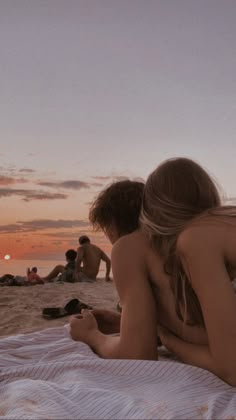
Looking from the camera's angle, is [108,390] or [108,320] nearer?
[108,390]

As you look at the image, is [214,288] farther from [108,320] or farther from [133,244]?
[108,320]

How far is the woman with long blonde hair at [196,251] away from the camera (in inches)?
75.5

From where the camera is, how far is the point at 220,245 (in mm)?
1957

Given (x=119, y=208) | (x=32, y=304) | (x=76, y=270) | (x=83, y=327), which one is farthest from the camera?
(x=76, y=270)

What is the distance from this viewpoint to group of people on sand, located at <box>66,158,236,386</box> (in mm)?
1935

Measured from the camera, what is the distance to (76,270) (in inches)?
442

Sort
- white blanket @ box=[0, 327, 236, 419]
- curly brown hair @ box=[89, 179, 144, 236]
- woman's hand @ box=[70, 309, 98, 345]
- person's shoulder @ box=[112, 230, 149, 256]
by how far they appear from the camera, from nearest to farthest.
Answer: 1. white blanket @ box=[0, 327, 236, 419]
2. person's shoulder @ box=[112, 230, 149, 256]
3. curly brown hair @ box=[89, 179, 144, 236]
4. woman's hand @ box=[70, 309, 98, 345]

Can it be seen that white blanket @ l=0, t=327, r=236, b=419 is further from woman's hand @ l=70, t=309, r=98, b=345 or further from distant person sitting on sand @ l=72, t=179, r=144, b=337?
distant person sitting on sand @ l=72, t=179, r=144, b=337

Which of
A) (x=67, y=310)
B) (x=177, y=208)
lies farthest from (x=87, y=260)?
(x=177, y=208)

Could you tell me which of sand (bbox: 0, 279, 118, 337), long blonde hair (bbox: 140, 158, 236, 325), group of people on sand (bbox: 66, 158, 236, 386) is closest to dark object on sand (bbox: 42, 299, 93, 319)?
sand (bbox: 0, 279, 118, 337)

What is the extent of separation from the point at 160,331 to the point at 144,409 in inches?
32.5

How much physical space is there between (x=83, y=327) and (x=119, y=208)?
2.17 feet

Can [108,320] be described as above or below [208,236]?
below

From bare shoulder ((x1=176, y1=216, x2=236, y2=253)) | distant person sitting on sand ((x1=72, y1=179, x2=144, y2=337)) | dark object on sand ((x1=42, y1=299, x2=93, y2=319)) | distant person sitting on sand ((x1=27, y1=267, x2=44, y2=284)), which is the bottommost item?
distant person sitting on sand ((x1=27, y1=267, x2=44, y2=284))
